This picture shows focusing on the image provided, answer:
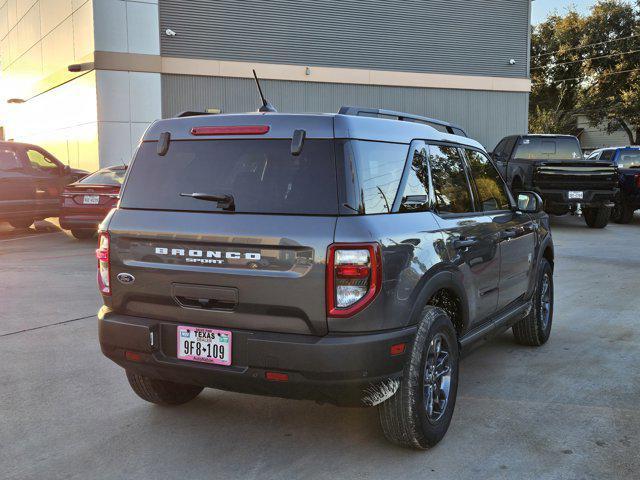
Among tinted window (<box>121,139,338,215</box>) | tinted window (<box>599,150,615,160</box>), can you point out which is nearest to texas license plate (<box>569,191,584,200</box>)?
tinted window (<box>599,150,615,160</box>)

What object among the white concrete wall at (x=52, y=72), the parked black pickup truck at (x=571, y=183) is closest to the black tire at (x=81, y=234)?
the white concrete wall at (x=52, y=72)

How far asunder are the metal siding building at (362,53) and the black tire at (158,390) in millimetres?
16998

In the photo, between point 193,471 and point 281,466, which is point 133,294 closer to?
point 193,471

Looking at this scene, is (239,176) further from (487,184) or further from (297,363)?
(487,184)

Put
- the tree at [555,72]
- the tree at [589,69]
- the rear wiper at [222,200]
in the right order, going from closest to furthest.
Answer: the rear wiper at [222,200], the tree at [589,69], the tree at [555,72]

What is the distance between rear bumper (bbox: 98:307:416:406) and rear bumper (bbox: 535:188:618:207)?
12.1 meters

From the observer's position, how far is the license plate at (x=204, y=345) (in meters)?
3.30

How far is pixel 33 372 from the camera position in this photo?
16.4 ft

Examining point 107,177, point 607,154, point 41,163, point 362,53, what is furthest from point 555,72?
point 107,177

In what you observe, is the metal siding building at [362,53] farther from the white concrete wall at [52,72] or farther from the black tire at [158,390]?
the black tire at [158,390]

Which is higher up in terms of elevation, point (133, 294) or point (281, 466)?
point (133, 294)

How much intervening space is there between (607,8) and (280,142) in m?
42.7

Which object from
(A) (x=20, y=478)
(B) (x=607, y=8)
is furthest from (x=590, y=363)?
(B) (x=607, y=8)

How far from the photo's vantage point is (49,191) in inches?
549
